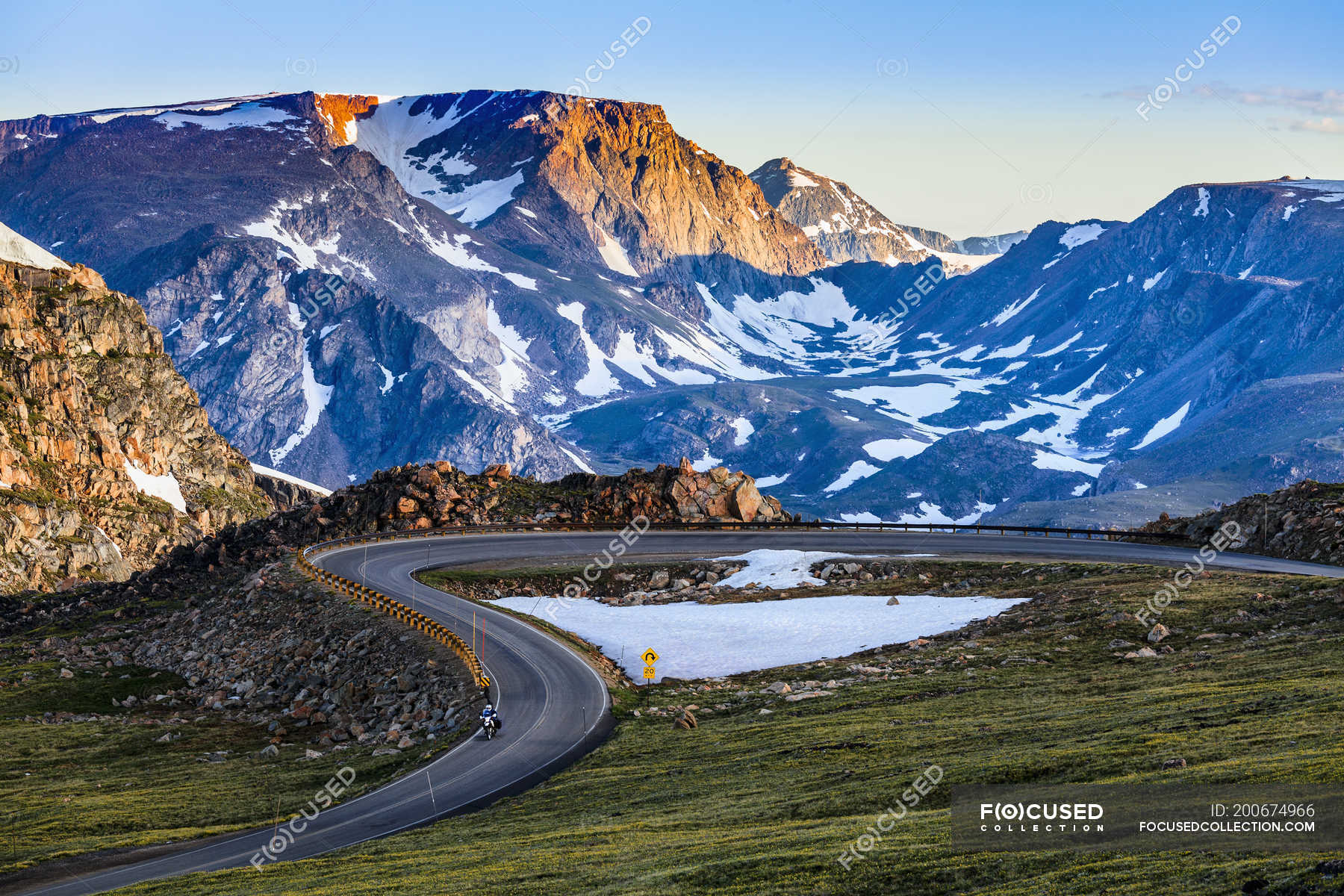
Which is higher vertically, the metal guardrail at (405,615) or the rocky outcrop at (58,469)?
the rocky outcrop at (58,469)

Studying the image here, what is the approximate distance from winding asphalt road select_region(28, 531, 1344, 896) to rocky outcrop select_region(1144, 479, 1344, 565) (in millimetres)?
1963

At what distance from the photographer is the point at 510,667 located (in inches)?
2050

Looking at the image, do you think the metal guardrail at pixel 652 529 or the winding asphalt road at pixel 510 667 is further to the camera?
the metal guardrail at pixel 652 529

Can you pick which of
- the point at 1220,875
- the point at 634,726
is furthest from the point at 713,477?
→ the point at 1220,875

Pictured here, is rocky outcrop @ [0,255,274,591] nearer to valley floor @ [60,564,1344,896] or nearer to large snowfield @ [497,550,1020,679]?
large snowfield @ [497,550,1020,679]

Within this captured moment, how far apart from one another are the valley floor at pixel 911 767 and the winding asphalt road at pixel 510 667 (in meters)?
1.91

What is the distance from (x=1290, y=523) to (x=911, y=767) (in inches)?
2034

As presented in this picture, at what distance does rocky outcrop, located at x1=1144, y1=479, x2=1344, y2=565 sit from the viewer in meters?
65.7

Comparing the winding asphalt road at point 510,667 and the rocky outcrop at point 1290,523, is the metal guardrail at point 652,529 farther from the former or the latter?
the rocky outcrop at point 1290,523

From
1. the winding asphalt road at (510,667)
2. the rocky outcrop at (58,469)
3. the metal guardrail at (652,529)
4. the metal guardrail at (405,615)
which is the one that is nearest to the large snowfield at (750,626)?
the winding asphalt road at (510,667)

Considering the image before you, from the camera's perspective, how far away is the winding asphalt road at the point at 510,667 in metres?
32.3

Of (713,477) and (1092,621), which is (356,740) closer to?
(1092,621)

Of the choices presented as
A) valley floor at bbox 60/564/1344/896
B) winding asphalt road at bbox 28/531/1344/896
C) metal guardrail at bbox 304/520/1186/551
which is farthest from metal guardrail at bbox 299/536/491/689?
metal guardrail at bbox 304/520/1186/551

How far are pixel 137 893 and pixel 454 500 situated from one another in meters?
65.4
